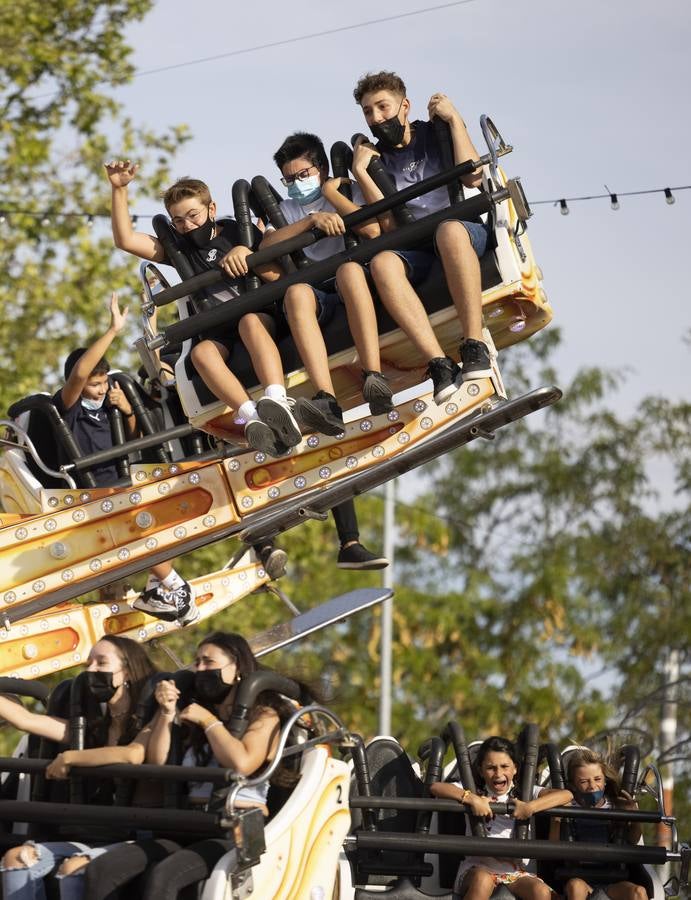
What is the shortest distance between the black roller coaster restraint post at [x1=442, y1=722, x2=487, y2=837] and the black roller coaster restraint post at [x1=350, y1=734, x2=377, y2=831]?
1.15ft

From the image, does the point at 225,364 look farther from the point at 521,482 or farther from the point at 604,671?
the point at 521,482

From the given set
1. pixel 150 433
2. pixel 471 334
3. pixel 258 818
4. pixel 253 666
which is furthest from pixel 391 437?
pixel 258 818

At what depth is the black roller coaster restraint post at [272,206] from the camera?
6.29 metres

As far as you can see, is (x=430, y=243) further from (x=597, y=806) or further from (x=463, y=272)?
(x=597, y=806)

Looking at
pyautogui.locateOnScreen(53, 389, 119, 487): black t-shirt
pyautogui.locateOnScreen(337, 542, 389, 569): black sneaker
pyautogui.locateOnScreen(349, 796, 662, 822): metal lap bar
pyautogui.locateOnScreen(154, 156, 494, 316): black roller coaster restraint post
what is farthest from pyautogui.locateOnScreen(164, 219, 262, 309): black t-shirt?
pyautogui.locateOnScreen(349, 796, 662, 822): metal lap bar

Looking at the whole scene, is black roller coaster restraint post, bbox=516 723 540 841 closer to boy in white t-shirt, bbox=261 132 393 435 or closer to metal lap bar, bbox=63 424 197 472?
boy in white t-shirt, bbox=261 132 393 435

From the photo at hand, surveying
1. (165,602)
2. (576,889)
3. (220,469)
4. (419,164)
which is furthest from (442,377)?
(165,602)

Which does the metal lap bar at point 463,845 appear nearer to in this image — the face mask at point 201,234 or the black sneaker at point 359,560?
the black sneaker at point 359,560

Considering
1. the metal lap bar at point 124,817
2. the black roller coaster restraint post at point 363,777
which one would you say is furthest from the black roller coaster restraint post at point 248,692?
the black roller coaster restraint post at point 363,777

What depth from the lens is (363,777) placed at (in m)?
5.34

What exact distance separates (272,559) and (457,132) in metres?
2.52

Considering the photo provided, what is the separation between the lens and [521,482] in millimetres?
25156

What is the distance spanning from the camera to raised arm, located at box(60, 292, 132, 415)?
6684 millimetres

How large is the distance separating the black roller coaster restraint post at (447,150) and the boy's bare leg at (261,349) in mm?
897
